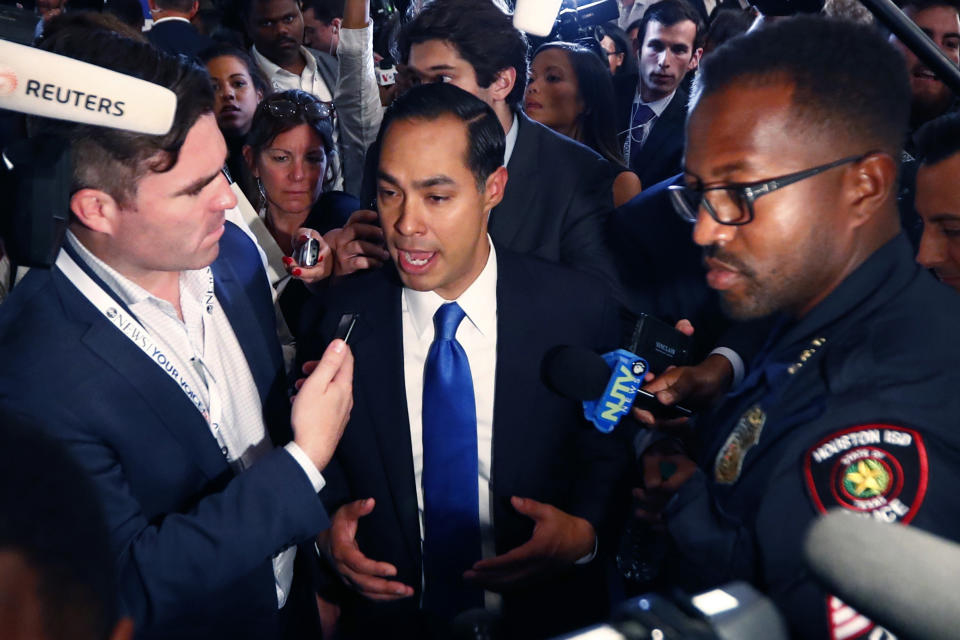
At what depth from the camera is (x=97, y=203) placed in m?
1.79

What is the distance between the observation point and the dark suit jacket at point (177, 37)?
4.82 m

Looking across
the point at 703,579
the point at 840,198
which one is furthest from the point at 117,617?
the point at 840,198

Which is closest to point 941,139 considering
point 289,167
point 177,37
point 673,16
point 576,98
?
point 576,98

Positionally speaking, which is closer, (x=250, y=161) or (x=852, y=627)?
(x=852, y=627)

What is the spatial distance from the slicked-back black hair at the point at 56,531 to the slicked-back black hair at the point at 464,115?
157cm

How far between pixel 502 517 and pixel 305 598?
2.43 feet

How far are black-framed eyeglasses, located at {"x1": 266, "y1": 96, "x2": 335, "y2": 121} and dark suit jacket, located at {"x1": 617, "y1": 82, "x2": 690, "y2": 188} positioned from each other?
2055mm

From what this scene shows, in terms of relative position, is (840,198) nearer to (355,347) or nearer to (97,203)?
(355,347)

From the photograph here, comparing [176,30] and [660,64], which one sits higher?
[660,64]

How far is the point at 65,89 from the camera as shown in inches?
49.5

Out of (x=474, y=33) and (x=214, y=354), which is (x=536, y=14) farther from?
(x=474, y=33)

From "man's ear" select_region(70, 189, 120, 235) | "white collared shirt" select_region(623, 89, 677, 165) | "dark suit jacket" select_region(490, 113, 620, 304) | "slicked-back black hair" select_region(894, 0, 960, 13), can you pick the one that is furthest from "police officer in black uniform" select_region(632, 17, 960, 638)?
"white collared shirt" select_region(623, 89, 677, 165)

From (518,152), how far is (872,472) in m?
2.12

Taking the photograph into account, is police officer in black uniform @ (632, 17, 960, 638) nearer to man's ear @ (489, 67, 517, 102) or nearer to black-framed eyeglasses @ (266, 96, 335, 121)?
man's ear @ (489, 67, 517, 102)
